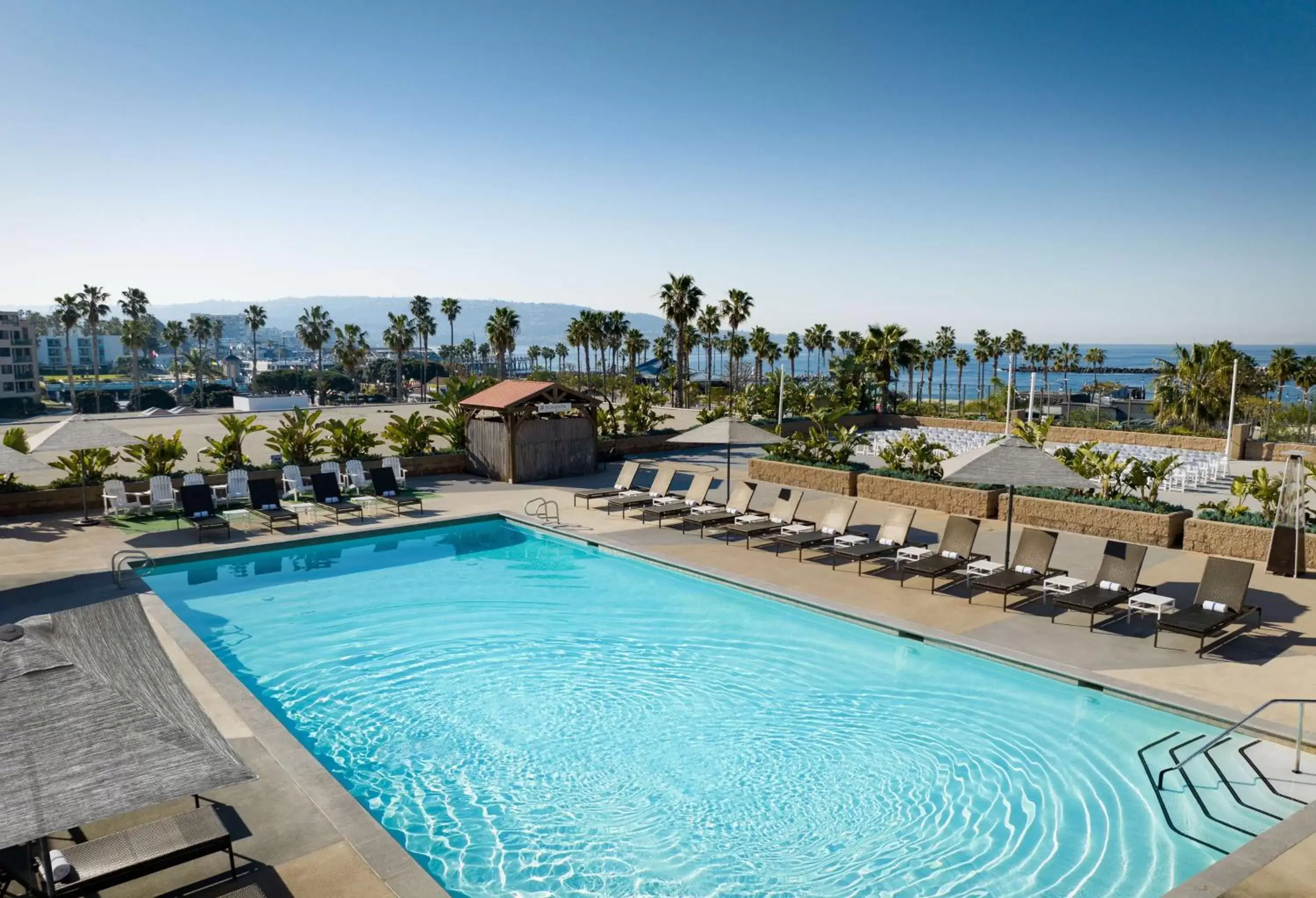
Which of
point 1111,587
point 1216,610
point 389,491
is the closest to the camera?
point 1216,610

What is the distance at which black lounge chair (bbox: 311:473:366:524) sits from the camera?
1711cm

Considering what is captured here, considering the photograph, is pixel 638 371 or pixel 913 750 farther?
pixel 638 371

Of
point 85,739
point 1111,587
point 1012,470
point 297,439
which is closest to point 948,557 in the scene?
point 1012,470

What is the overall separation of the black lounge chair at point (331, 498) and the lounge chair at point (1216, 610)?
14287 mm

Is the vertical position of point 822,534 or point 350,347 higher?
point 350,347

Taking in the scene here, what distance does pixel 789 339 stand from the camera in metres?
66.9

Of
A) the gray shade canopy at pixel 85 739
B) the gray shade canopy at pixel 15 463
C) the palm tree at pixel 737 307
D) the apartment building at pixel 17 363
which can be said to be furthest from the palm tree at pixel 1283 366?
the apartment building at pixel 17 363

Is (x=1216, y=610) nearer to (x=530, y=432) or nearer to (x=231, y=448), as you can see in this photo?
(x=530, y=432)

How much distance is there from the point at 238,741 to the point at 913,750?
250 inches

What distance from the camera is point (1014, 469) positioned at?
1238 cm

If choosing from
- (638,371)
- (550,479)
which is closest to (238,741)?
(550,479)

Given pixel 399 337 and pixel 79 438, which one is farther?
pixel 399 337

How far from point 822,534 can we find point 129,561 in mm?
11751

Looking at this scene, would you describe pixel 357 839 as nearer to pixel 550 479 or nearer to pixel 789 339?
pixel 550 479
